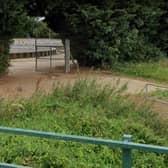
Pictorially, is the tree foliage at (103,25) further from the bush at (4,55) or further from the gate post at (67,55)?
the bush at (4,55)

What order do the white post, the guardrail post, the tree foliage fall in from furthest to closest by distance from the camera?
the white post
the tree foliage
the guardrail post

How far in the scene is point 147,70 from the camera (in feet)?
68.6

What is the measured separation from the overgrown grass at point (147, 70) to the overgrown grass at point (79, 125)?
368 inches

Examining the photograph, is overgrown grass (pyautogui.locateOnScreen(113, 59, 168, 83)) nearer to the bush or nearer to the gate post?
the gate post

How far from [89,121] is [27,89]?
6.96 metres

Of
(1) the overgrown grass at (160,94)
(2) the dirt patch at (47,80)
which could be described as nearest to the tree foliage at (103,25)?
(2) the dirt patch at (47,80)

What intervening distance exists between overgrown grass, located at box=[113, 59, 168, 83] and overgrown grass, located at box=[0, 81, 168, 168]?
368 inches

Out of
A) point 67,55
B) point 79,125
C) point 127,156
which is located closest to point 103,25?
point 67,55

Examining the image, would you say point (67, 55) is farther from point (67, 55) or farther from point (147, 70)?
point (147, 70)

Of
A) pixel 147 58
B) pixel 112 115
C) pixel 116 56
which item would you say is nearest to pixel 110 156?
pixel 112 115

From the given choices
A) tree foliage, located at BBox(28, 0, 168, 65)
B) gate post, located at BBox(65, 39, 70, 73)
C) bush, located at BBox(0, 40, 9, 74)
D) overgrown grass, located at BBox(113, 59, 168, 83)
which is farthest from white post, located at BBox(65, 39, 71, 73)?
bush, located at BBox(0, 40, 9, 74)

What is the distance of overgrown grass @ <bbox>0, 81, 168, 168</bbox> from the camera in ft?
21.5

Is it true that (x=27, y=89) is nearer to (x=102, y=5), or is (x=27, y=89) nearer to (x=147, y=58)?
(x=102, y=5)

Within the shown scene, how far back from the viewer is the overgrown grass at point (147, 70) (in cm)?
1969
